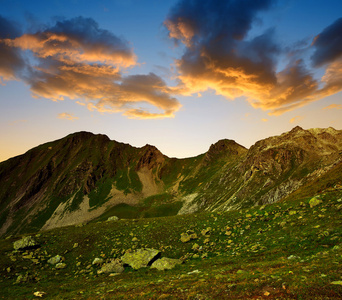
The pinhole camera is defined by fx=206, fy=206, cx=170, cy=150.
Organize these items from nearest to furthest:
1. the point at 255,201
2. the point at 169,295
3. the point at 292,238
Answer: the point at 169,295 → the point at 292,238 → the point at 255,201

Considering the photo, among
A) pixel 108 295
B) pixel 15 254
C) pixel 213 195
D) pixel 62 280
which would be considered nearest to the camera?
pixel 108 295

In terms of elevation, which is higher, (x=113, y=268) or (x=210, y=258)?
(x=210, y=258)

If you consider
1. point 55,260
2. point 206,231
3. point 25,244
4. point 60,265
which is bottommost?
point 60,265

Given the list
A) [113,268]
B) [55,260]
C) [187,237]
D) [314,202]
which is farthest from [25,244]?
[314,202]

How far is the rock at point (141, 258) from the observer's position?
23984 mm

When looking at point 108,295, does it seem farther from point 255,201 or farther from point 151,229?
point 255,201

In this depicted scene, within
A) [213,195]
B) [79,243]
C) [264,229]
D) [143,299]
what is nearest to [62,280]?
[79,243]

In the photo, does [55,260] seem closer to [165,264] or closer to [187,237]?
[165,264]

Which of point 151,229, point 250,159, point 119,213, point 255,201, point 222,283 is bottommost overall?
point 119,213

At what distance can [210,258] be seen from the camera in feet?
73.6

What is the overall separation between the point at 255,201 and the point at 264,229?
114m

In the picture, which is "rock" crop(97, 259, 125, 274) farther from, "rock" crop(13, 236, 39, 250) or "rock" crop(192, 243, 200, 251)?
"rock" crop(13, 236, 39, 250)

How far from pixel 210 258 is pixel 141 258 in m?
8.25

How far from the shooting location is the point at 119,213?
19175cm
